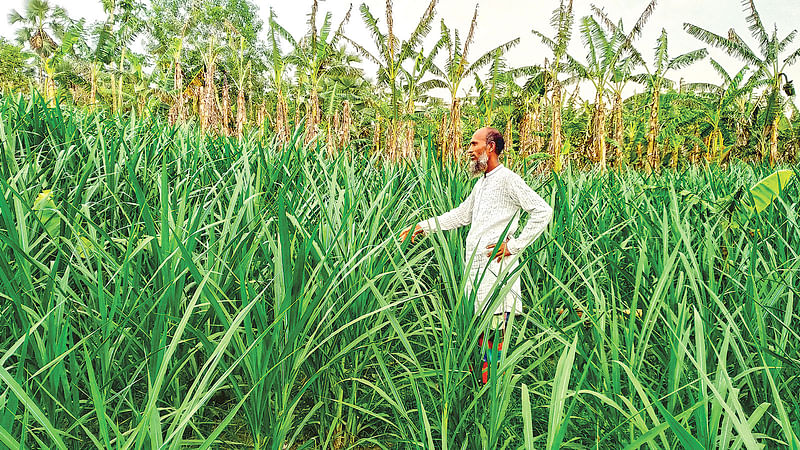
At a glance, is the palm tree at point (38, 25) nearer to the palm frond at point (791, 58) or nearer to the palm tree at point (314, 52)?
the palm tree at point (314, 52)

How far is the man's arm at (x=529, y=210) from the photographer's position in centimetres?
203

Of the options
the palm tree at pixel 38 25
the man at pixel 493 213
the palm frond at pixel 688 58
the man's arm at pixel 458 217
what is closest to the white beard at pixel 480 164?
the man at pixel 493 213

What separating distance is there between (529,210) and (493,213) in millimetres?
164

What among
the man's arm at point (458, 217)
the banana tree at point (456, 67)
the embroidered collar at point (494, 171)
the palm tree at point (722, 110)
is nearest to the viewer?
the embroidered collar at point (494, 171)

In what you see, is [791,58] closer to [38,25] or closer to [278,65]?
[278,65]

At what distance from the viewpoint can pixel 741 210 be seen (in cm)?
253

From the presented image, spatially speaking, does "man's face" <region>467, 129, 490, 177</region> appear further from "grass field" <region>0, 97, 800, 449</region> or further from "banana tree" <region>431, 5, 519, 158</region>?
"banana tree" <region>431, 5, 519, 158</region>

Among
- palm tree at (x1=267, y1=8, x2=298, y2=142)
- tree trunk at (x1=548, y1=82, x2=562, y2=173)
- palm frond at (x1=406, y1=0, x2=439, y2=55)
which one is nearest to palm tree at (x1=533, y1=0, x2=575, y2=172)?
tree trunk at (x1=548, y1=82, x2=562, y2=173)

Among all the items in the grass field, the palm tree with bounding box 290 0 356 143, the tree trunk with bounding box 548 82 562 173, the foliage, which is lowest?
the grass field

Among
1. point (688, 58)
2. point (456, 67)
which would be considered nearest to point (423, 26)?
point (456, 67)

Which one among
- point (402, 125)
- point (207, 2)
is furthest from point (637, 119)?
point (207, 2)

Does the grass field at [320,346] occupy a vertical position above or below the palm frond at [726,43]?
below

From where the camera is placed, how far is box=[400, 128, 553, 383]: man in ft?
6.70

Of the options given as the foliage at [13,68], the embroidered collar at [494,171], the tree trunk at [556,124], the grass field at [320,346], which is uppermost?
the foliage at [13,68]
